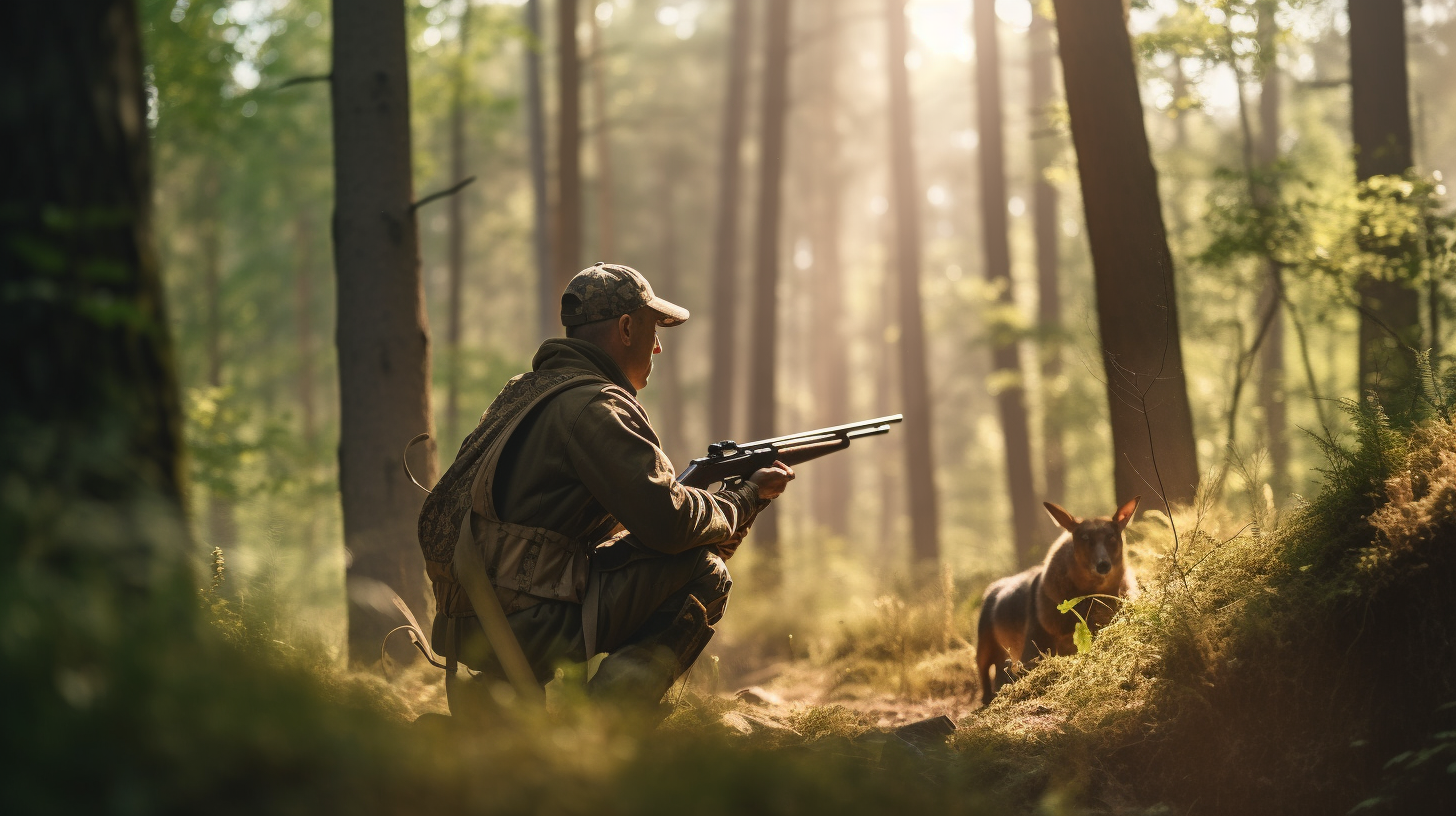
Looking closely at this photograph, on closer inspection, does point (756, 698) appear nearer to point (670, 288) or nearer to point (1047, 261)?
point (1047, 261)

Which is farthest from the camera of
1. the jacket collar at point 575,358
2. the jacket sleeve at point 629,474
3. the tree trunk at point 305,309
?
the tree trunk at point 305,309

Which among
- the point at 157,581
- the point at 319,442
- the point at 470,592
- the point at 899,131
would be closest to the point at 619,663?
the point at 470,592

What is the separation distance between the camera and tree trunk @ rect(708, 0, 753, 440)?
23.5m

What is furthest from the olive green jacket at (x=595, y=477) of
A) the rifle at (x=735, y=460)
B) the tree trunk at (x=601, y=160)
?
the tree trunk at (x=601, y=160)

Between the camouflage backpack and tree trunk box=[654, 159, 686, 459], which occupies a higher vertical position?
tree trunk box=[654, 159, 686, 459]

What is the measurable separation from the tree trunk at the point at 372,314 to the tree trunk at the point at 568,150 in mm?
10361

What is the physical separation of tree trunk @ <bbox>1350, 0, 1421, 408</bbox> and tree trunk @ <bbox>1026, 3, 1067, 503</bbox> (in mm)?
9124

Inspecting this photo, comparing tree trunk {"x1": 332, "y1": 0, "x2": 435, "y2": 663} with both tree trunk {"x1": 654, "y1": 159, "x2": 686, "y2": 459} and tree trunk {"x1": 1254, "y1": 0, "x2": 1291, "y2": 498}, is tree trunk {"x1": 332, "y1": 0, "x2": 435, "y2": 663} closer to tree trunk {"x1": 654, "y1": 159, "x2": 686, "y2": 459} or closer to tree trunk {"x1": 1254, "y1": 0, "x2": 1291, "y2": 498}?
tree trunk {"x1": 1254, "y1": 0, "x2": 1291, "y2": 498}

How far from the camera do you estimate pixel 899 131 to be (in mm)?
25406

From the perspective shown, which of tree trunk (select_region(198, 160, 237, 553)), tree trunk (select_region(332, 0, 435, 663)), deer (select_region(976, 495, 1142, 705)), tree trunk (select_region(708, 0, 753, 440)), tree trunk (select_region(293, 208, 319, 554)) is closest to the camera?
deer (select_region(976, 495, 1142, 705))

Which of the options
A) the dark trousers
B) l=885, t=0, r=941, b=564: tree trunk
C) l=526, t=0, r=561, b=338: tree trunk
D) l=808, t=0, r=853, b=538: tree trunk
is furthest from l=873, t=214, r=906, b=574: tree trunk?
the dark trousers

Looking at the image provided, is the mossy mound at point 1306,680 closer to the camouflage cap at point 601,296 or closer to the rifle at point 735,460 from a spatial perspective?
the rifle at point 735,460

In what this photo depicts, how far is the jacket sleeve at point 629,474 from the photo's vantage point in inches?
173

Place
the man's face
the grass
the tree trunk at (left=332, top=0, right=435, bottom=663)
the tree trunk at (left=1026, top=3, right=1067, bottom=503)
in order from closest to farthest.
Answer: the grass, the man's face, the tree trunk at (left=332, top=0, right=435, bottom=663), the tree trunk at (left=1026, top=3, right=1067, bottom=503)
